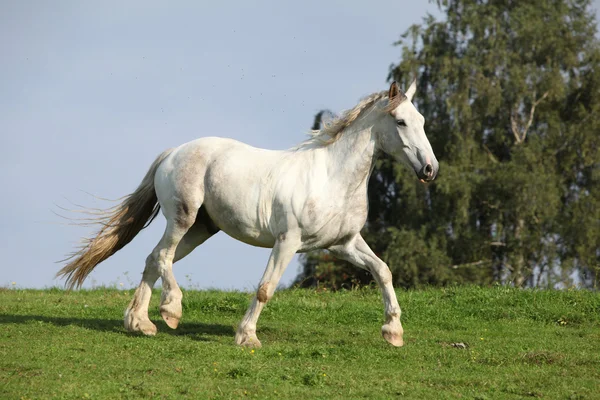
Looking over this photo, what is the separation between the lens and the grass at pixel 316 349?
7.32m

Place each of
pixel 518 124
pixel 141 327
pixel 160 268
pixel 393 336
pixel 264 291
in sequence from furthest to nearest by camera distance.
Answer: pixel 518 124
pixel 160 268
pixel 141 327
pixel 393 336
pixel 264 291

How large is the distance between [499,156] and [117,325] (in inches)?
1112

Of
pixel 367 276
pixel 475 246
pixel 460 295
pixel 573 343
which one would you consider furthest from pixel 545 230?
pixel 573 343

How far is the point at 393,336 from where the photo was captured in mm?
9273

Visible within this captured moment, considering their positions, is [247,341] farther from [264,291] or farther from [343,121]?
[343,121]

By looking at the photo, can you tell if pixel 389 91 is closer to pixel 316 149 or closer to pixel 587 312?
pixel 316 149

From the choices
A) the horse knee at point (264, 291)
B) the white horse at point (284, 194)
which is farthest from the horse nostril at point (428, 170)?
the horse knee at point (264, 291)

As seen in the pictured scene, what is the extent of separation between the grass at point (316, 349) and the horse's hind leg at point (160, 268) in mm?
195

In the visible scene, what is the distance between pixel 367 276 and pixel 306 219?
22.9m

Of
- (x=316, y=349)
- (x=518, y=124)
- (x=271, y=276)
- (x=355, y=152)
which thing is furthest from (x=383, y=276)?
(x=518, y=124)

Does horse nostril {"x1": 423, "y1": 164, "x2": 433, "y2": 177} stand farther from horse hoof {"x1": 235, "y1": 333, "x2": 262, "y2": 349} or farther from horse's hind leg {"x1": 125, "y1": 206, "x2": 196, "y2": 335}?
horse's hind leg {"x1": 125, "y1": 206, "x2": 196, "y2": 335}

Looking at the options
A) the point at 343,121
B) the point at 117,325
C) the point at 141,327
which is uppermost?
the point at 343,121

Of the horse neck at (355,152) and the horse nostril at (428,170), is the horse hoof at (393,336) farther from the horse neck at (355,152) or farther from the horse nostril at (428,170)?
the horse nostril at (428,170)

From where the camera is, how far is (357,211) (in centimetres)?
933
